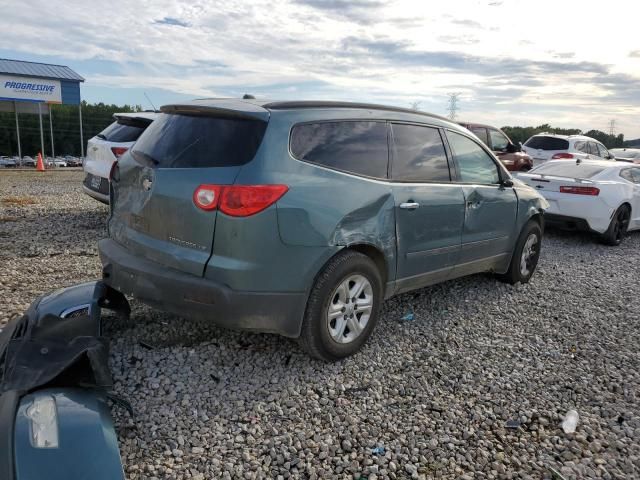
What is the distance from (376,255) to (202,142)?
4.98 feet

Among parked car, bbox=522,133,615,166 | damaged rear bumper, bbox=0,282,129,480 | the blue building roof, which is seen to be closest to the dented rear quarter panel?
damaged rear bumper, bbox=0,282,129,480

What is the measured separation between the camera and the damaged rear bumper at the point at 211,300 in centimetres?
329

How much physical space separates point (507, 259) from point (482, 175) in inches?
42.9

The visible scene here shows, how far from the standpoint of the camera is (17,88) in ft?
101

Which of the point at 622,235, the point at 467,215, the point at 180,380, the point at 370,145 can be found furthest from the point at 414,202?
the point at 622,235

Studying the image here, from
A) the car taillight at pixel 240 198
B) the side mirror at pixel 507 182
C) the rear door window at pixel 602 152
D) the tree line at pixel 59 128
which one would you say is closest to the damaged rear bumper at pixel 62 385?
the car taillight at pixel 240 198

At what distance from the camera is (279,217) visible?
3305 mm

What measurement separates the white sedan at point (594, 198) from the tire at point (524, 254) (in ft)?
9.13

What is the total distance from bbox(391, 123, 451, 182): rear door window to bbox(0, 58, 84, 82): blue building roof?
106ft

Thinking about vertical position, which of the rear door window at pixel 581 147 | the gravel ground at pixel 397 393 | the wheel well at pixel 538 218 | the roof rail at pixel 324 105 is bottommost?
the gravel ground at pixel 397 393

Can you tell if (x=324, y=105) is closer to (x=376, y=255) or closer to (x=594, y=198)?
(x=376, y=255)

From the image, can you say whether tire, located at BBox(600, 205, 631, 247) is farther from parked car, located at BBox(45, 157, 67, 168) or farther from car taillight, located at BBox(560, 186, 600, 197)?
parked car, located at BBox(45, 157, 67, 168)

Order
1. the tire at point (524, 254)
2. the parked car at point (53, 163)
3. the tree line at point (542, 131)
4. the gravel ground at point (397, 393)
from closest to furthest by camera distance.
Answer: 1. the gravel ground at point (397, 393)
2. the tire at point (524, 254)
3. the parked car at point (53, 163)
4. the tree line at point (542, 131)

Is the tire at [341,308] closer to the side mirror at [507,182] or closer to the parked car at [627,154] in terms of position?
the side mirror at [507,182]
